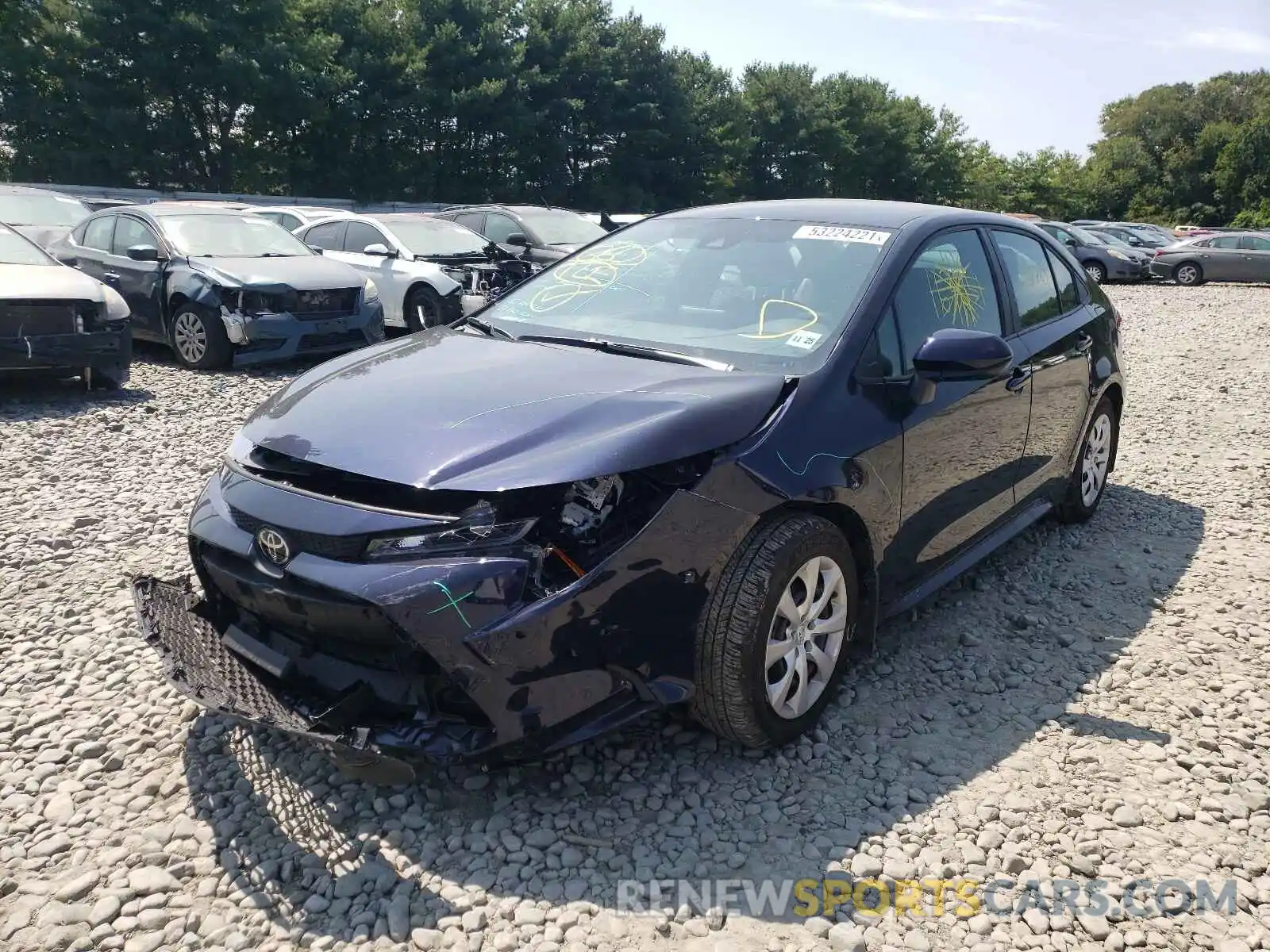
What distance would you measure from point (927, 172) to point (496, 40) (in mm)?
32792

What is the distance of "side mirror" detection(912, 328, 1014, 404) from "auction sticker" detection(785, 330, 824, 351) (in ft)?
1.22

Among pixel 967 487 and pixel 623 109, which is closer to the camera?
pixel 967 487

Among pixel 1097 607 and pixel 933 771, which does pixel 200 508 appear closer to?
pixel 933 771

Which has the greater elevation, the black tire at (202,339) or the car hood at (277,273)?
the car hood at (277,273)

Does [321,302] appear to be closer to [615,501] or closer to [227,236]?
[227,236]

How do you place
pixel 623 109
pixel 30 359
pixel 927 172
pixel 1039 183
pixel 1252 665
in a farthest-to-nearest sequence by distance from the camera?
1. pixel 1039 183
2. pixel 927 172
3. pixel 623 109
4. pixel 30 359
5. pixel 1252 665

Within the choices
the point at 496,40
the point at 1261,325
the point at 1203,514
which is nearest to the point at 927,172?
the point at 496,40

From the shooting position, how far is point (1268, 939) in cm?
235

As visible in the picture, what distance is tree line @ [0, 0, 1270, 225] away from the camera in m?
30.2

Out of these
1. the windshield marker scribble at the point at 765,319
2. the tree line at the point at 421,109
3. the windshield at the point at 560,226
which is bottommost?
the windshield marker scribble at the point at 765,319

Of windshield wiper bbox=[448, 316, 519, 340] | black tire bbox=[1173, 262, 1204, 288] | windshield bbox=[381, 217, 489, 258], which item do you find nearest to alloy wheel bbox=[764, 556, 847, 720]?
windshield wiper bbox=[448, 316, 519, 340]

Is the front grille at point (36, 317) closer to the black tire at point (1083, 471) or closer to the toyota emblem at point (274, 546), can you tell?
the toyota emblem at point (274, 546)

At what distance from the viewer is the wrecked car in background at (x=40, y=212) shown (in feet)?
37.3

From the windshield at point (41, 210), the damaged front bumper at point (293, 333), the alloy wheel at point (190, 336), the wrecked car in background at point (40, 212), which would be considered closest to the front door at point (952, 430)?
the damaged front bumper at point (293, 333)
